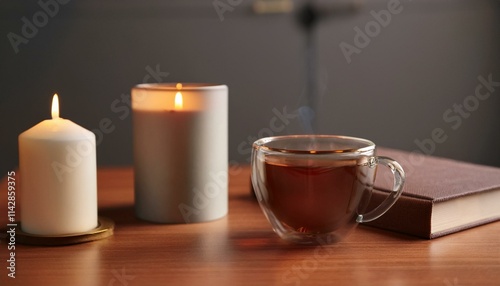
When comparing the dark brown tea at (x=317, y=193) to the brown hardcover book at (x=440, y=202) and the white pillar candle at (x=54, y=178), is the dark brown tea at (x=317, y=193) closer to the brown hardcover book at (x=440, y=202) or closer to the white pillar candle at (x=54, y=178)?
the brown hardcover book at (x=440, y=202)

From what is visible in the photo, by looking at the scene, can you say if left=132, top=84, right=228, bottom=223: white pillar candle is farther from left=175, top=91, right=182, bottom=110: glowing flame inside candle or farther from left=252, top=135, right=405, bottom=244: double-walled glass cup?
left=252, top=135, right=405, bottom=244: double-walled glass cup

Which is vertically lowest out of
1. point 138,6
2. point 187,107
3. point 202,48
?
point 187,107

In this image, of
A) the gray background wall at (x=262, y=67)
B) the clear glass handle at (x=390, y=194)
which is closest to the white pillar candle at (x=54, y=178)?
the clear glass handle at (x=390, y=194)

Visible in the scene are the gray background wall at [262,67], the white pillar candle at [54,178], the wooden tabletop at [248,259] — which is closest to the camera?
the wooden tabletop at [248,259]

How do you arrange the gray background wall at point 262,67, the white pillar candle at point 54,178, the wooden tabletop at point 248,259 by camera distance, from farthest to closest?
1. the gray background wall at point 262,67
2. the white pillar candle at point 54,178
3. the wooden tabletop at point 248,259

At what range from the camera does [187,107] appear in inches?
32.5

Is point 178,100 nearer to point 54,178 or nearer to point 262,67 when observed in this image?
point 54,178

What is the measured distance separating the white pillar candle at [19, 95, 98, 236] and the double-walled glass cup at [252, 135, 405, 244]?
0.64ft

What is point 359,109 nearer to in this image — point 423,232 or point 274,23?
point 274,23

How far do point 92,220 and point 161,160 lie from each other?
0.38 feet

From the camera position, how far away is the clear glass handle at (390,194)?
73 centimetres

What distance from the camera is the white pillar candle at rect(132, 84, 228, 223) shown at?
823 mm

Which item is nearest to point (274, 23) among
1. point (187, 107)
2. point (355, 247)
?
point (187, 107)

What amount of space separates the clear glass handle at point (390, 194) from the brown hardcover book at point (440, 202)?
0.03m
